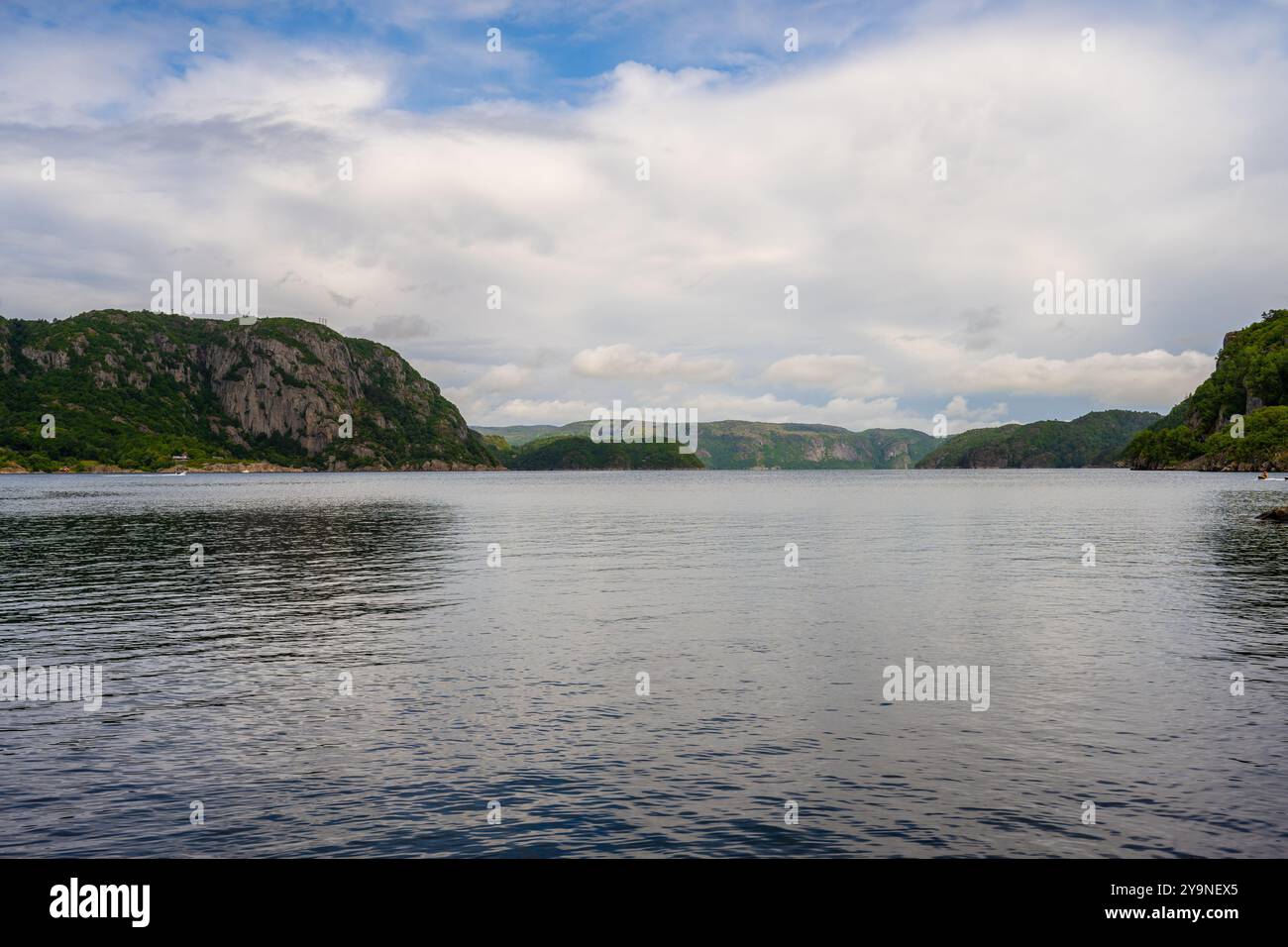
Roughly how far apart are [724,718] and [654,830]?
9.50m

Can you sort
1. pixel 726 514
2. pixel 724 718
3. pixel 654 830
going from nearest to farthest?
1. pixel 654 830
2. pixel 724 718
3. pixel 726 514

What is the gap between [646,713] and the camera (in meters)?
29.2

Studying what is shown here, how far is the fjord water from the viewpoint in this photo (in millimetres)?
19828

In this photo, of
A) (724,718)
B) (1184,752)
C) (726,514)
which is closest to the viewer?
(1184,752)

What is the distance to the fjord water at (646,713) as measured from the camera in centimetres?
1983
